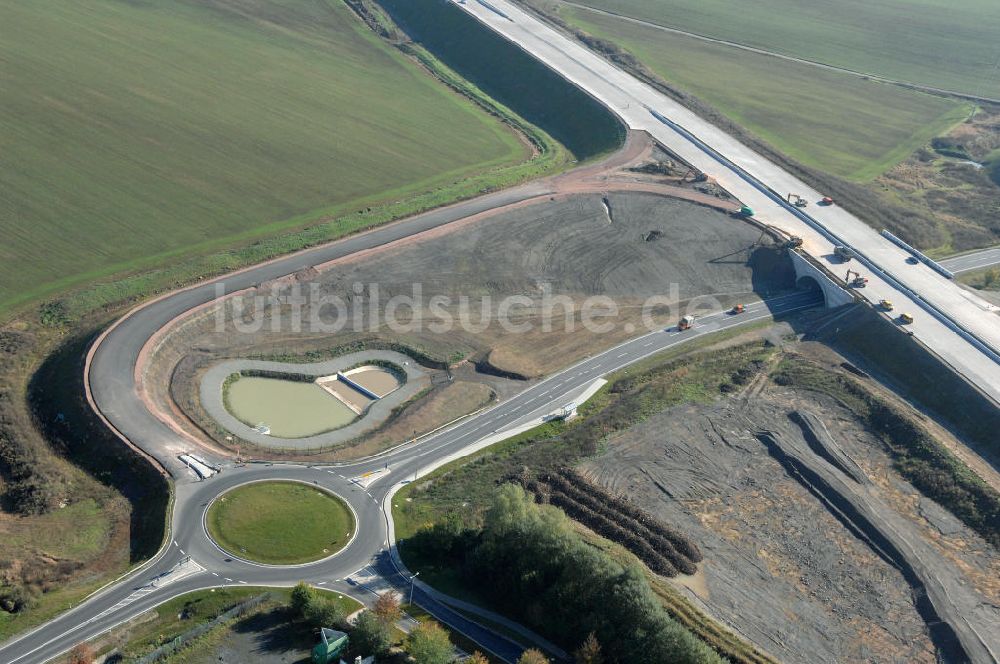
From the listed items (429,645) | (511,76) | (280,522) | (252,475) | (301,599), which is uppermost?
(511,76)

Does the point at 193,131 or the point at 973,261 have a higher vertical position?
the point at 973,261

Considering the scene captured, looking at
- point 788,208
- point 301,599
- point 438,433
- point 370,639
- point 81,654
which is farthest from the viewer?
point 788,208

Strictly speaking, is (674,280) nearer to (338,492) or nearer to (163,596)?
(338,492)

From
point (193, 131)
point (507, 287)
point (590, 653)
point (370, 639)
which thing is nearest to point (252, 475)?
point (370, 639)

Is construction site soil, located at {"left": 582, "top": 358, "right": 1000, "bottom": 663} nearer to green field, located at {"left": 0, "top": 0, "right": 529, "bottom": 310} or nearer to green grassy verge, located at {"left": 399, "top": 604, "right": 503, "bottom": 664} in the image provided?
green grassy verge, located at {"left": 399, "top": 604, "right": 503, "bottom": 664}

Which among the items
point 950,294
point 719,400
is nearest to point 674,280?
point 719,400

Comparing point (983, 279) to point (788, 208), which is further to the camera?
point (788, 208)

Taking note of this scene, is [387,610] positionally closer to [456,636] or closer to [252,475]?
[456,636]
